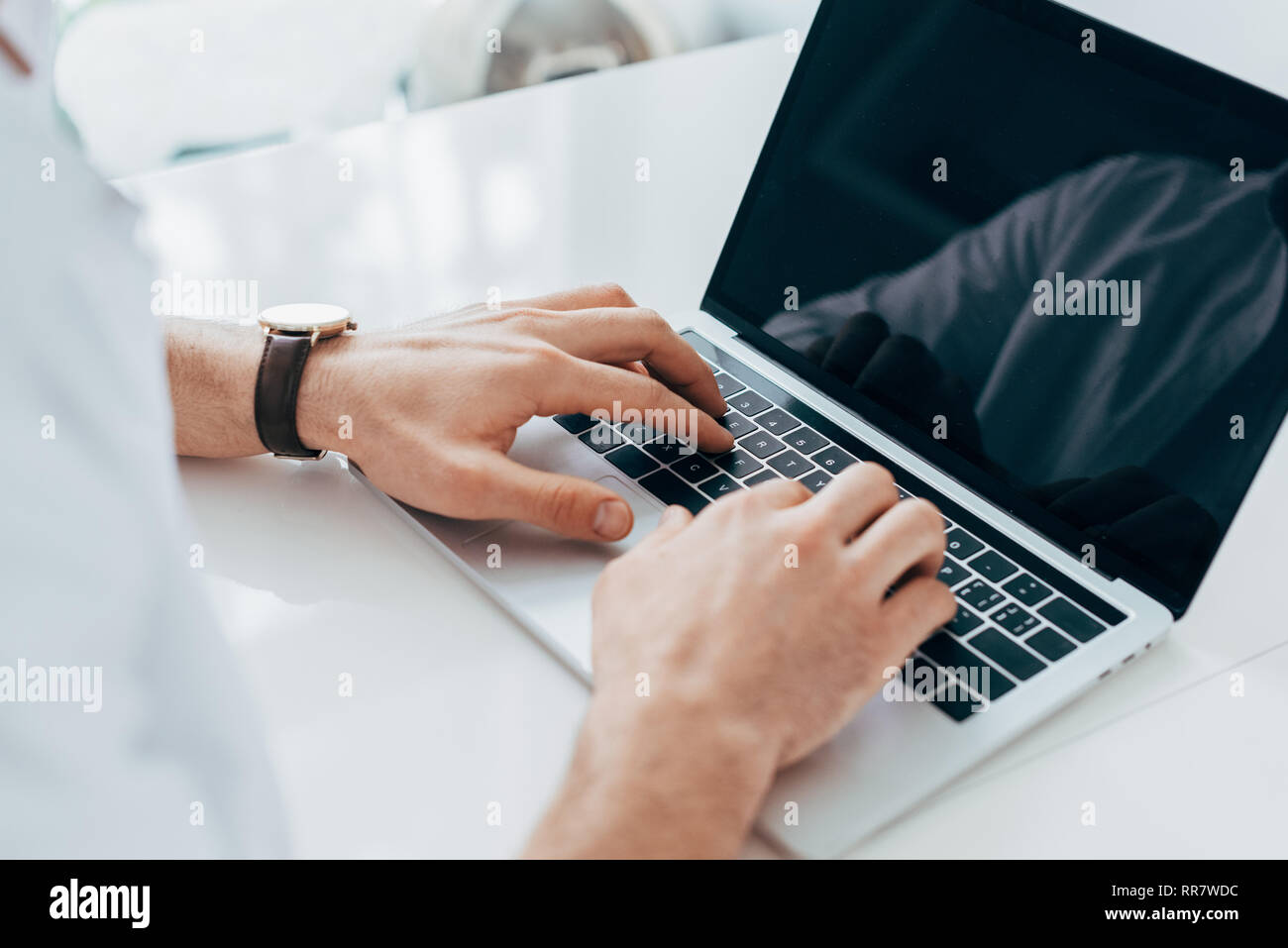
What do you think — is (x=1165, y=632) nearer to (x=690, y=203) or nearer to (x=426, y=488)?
(x=426, y=488)

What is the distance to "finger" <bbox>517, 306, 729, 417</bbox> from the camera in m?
0.80

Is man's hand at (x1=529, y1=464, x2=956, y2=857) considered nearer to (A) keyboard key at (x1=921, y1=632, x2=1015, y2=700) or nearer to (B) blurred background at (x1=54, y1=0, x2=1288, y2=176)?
(A) keyboard key at (x1=921, y1=632, x2=1015, y2=700)

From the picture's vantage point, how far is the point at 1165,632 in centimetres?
Answer: 66

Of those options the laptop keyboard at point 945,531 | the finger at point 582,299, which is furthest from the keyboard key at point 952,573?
the finger at point 582,299

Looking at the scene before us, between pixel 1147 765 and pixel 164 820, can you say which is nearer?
pixel 164 820

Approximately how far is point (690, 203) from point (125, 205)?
0.78 m

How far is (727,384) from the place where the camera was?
869 millimetres

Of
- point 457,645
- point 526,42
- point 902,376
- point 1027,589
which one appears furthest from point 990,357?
point 526,42

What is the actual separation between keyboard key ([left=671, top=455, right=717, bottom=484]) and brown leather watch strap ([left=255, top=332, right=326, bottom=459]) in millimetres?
247

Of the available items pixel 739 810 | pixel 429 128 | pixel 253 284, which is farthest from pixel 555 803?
pixel 429 128

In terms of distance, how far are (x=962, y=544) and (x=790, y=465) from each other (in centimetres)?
13

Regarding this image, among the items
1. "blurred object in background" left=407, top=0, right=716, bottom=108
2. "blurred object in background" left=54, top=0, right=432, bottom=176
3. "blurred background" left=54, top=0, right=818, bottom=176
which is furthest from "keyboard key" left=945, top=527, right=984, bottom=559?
"blurred object in background" left=54, top=0, right=432, bottom=176

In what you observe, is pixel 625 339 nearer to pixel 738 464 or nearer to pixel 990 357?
pixel 738 464

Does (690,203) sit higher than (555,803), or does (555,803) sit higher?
(690,203)
